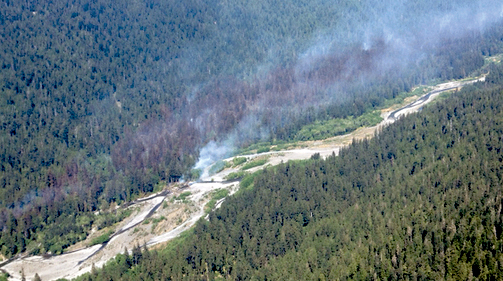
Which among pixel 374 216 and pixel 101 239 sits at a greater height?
pixel 101 239

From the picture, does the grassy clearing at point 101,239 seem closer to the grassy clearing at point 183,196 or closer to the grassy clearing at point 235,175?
the grassy clearing at point 183,196

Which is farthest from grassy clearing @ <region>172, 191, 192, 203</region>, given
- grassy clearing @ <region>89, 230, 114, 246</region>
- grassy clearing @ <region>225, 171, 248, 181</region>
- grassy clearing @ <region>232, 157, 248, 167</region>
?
grassy clearing @ <region>232, 157, 248, 167</region>

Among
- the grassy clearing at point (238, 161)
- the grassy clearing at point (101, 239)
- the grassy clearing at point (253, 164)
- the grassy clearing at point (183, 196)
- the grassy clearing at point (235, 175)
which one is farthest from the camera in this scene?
→ the grassy clearing at point (238, 161)

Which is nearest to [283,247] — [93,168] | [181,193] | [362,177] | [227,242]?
[227,242]

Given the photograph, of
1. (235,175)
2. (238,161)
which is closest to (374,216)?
(235,175)

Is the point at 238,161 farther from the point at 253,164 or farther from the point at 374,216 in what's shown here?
the point at 374,216

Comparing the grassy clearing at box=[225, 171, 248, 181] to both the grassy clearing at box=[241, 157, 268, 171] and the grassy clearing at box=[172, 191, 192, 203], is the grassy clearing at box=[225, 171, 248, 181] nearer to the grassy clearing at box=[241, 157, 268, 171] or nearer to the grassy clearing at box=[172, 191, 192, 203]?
the grassy clearing at box=[241, 157, 268, 171]

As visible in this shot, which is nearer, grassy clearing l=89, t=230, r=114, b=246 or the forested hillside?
the forested hillside

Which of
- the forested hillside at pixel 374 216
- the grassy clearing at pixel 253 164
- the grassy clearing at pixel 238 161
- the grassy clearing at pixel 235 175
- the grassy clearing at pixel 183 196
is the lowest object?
the forested hillside at pixel 374 216

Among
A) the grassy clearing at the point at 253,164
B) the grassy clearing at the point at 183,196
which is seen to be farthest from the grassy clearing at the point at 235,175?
the grassy clearing at the point at 183,196
